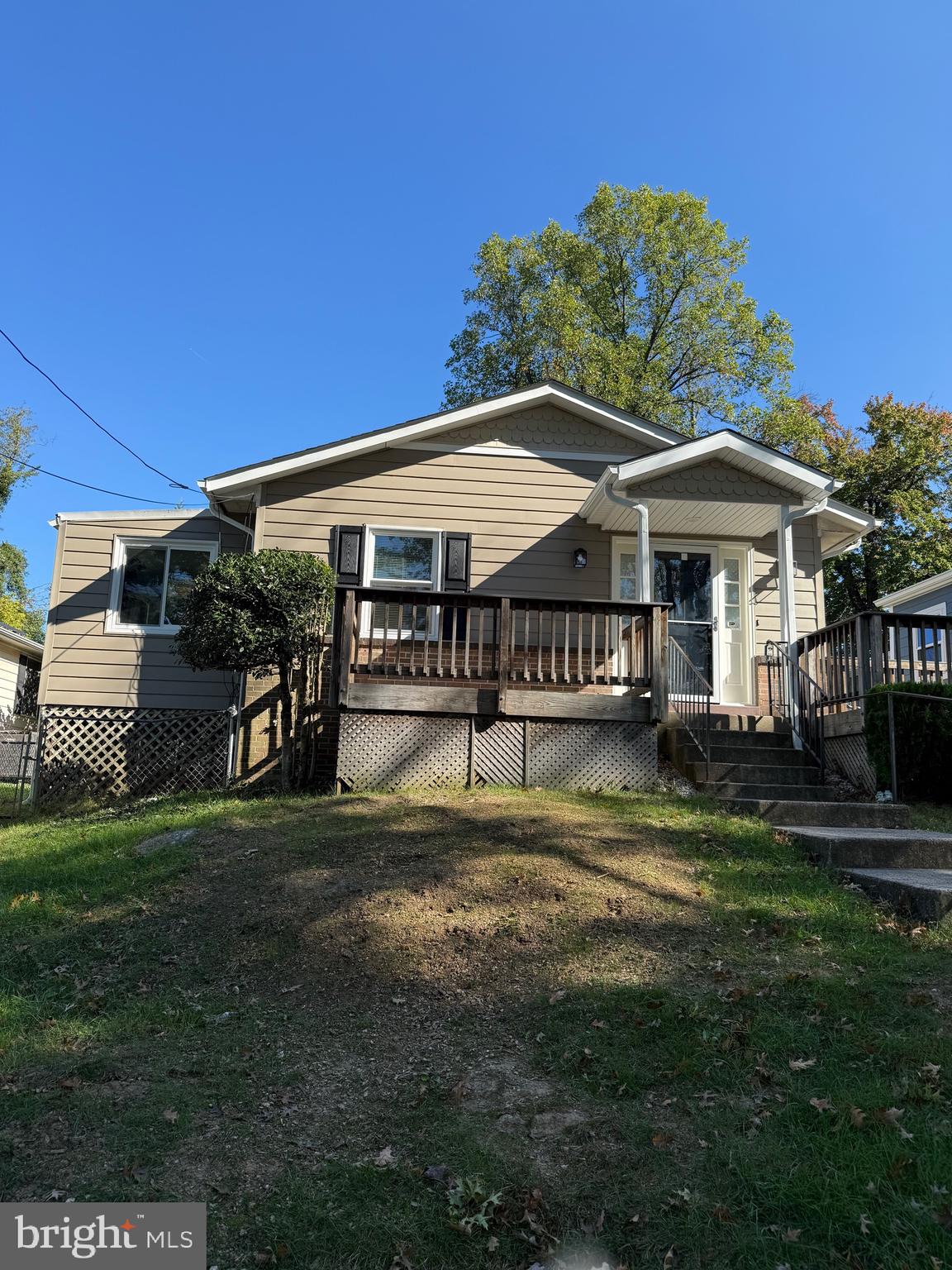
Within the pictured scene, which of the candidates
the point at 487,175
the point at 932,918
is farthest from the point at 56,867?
the point at 487,175

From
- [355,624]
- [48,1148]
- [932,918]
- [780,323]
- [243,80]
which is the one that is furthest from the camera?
[780,323]

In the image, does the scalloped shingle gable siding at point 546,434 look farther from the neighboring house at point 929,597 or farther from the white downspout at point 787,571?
the neighboring house at point 929,597

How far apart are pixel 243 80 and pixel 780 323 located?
1603 centimetres

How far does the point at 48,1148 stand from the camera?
3.16 m

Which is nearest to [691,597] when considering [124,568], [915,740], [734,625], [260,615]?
[734,625]

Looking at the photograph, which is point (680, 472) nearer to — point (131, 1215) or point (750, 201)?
point (131, 1215)

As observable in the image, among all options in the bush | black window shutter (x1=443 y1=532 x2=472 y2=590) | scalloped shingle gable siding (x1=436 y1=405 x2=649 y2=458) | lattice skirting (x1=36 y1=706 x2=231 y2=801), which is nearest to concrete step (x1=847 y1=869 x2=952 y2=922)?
the bush

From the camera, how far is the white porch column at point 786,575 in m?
10.6

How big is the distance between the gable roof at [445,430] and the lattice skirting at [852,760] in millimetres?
4605

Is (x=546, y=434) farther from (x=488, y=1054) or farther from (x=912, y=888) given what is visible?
(x=488, y=1054)

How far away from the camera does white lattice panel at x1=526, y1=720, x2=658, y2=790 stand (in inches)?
358

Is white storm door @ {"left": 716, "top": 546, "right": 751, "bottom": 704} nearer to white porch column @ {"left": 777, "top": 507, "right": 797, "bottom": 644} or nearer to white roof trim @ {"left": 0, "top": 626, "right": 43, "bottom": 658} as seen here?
white porch column @ {"left": 777, "top": 507, "right": 797, "bottom": 644}

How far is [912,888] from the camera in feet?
17.7

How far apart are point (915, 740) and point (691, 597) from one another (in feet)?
13.0
